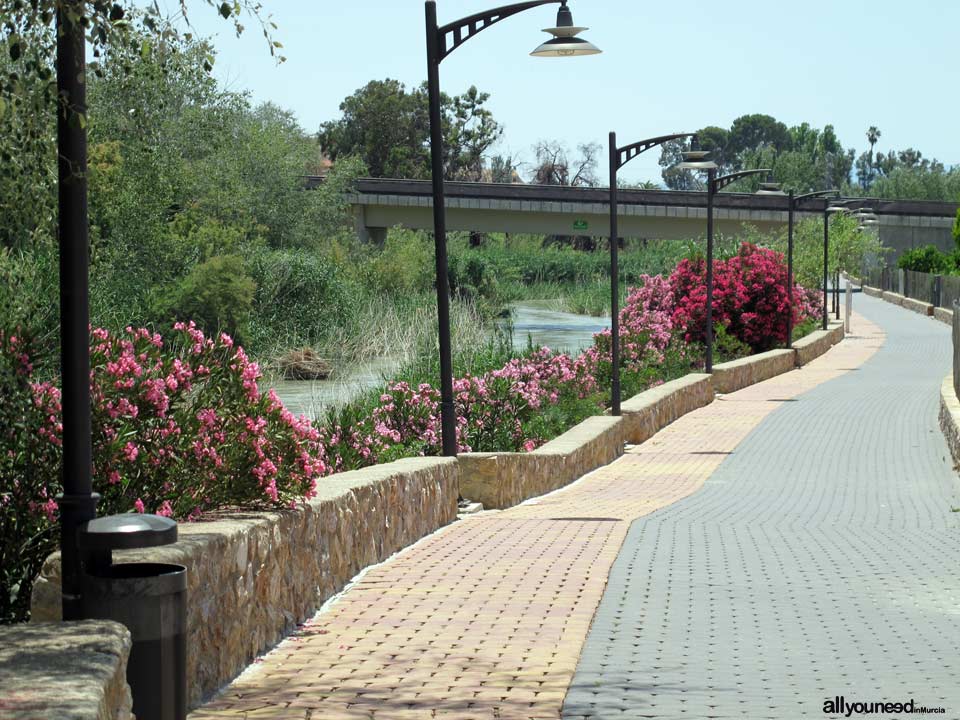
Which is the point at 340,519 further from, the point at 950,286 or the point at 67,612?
the point at 950,286

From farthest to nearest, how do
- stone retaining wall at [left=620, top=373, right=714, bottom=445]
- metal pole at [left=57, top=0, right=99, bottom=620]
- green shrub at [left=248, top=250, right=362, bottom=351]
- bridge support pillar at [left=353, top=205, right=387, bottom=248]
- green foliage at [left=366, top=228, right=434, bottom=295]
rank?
bridge support pillar at [left=353, top=205, right=387, bottom=248] < green foliage at [left=366, top=228, right=434, bottom=295] < green shrub at [left=248, top=250, right=362, bottom=351] < stone retaining wall at [left=620, top=373, right=714, bottom=445] < metal pole at [left=57, top=0, right=99, bottom=620]

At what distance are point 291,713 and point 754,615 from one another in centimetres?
306

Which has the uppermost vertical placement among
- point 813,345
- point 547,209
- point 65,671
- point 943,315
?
point 547,209

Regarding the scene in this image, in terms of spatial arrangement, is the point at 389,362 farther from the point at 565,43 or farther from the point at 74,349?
the point at 74,349

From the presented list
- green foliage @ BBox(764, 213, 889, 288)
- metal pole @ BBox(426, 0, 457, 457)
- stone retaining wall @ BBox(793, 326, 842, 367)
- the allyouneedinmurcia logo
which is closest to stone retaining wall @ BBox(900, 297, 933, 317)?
green foliage @ BBox(764, 213, 889, 288)

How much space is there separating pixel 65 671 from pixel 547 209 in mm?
63119

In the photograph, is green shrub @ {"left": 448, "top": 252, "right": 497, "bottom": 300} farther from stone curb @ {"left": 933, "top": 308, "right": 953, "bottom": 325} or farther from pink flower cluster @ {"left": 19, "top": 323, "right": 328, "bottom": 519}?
pink flower cluster @ {"left": 19, "top": 323, "right": 328, "bottom": 519}

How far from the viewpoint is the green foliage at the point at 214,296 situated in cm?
3834

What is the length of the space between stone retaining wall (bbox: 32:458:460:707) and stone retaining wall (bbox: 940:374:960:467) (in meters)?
9.79

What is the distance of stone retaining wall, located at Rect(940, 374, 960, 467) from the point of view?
60.5ft

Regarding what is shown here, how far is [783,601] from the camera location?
8555mm

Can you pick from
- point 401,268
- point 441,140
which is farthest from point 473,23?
point 401,268

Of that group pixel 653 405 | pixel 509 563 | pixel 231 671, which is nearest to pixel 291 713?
pixel 231 671

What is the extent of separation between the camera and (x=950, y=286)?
69.7 m
